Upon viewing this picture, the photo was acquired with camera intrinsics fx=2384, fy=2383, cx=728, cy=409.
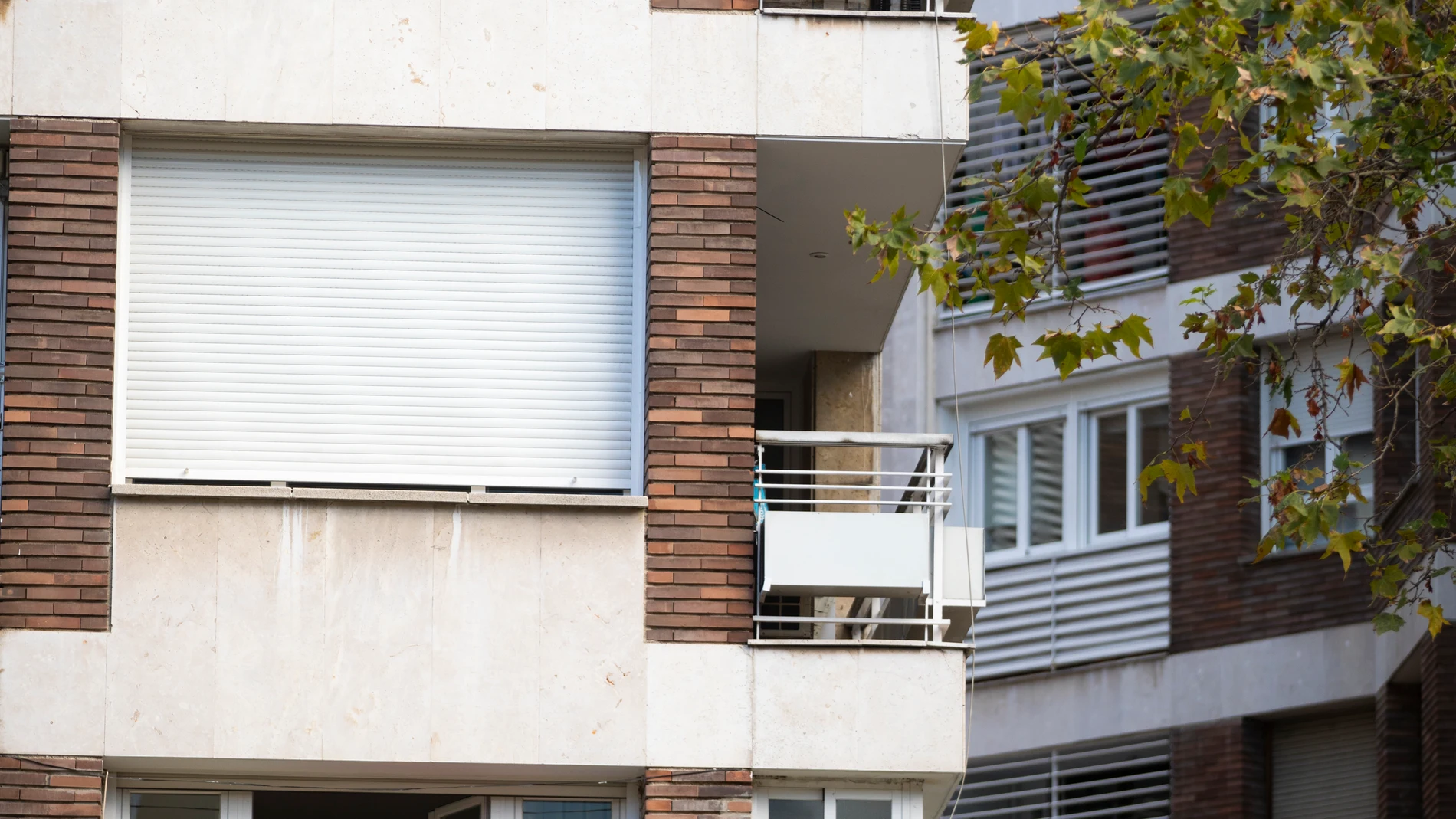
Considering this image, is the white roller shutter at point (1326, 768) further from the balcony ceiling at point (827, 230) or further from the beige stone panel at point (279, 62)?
the beige stone panel at point (279, 62)

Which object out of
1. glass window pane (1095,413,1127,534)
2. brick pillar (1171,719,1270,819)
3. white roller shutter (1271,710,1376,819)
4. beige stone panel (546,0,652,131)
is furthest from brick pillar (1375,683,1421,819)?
beige stone panel (546,0,652,131)

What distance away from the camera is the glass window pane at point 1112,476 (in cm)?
2620

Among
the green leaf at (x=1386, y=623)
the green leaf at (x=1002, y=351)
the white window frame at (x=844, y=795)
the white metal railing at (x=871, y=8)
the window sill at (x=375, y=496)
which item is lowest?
the white window frame at (x=844, y=795)

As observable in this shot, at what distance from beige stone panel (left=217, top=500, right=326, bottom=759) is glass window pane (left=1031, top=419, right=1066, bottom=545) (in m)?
14.9

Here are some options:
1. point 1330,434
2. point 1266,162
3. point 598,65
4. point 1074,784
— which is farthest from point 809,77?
point 1074,784

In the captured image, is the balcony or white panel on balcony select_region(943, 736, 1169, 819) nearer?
the balcony

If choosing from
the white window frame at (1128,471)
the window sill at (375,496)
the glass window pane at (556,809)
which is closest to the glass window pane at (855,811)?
the glass window pane at (556,809)

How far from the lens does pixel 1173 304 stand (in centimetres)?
2598

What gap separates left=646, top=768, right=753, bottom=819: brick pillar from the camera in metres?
12.6

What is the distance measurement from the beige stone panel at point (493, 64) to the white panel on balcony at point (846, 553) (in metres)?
2.73

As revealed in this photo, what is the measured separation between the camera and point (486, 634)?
12.8m

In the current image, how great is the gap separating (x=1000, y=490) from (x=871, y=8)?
1229cm

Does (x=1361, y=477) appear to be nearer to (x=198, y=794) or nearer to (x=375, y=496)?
(x=375, y=496)

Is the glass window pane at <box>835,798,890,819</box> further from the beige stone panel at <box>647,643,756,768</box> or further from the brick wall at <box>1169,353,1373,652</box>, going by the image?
the brick wall at <box>1169,353,1373,652</box>
